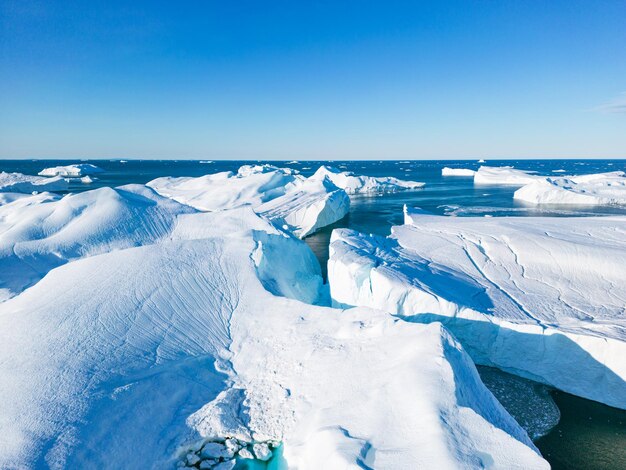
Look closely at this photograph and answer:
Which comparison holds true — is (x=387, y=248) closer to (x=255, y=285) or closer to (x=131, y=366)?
(x=255, y=285)

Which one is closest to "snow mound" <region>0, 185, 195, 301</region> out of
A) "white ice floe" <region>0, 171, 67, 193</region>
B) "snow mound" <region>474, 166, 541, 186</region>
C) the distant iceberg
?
the distant iceberg

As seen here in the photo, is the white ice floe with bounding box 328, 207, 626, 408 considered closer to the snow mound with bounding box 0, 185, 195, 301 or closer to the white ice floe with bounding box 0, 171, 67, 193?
the snow mound with bounding box 0, 185, 195, 301

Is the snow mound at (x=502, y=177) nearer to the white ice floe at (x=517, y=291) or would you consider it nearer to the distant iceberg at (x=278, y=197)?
the distant iceberg at (x=278, y=197)

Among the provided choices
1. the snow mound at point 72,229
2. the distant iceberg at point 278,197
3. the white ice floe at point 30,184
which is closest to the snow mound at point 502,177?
the distant iceberg at point 278,197

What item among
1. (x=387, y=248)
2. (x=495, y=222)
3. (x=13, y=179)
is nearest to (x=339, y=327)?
(x=387, y=248)

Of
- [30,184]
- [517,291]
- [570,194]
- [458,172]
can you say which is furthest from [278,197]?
[458,172]

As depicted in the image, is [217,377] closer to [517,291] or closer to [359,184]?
[517,291]
